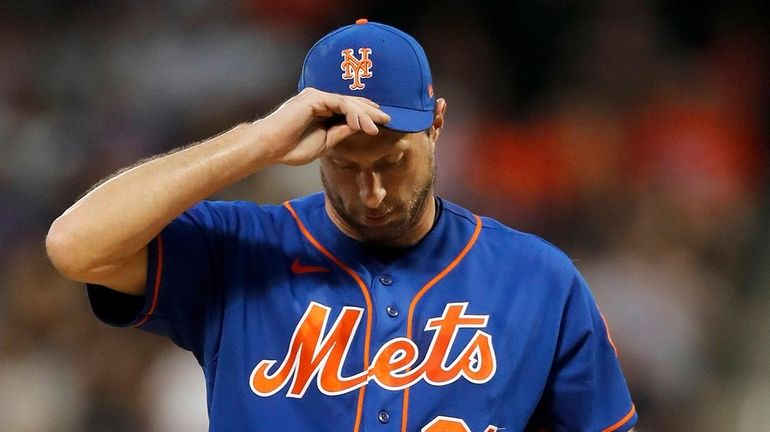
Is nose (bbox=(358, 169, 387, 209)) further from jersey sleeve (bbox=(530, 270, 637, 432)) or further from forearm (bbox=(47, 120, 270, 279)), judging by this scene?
jersey sleeve (bbox=(530, 270, 637, 432))

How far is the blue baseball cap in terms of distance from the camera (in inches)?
65.2

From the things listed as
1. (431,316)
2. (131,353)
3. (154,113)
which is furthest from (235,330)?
(154,113)

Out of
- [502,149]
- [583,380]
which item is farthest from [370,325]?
[502,149]

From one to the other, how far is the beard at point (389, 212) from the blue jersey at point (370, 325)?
Result: 51 millimetres

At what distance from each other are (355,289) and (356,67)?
1.26 ft

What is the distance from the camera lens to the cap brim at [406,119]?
1.64 metres

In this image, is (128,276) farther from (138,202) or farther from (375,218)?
(375,218)

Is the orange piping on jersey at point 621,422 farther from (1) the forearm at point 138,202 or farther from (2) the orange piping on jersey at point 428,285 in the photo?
(1) the forearm at point 138,202

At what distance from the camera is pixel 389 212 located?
1697 mm

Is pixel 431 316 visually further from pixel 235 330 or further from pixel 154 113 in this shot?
pixel 154 113

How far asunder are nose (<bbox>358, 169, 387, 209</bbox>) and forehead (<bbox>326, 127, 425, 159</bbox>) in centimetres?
3

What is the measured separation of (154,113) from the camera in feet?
12.9

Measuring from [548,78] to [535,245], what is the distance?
2166 millimetres

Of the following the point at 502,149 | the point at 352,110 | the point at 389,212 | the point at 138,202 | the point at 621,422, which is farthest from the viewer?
the point at 502,149
